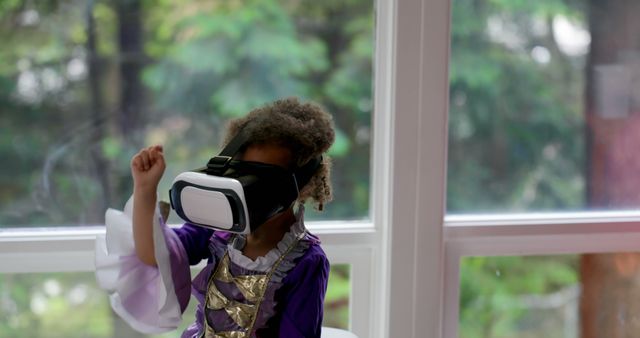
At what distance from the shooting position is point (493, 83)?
67.7 inches

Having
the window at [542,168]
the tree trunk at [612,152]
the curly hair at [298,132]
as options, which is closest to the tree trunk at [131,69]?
the curly hair at [298,132]

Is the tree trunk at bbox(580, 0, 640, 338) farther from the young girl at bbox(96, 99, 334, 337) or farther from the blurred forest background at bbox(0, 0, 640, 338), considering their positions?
the young girl at bbox(96, 99, 334, 337)

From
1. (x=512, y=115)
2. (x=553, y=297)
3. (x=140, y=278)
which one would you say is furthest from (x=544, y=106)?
(x=140, y=278)

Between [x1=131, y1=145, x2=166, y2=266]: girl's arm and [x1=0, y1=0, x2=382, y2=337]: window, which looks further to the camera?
[x1=0, y1=0, x2=382, y2=337]: window

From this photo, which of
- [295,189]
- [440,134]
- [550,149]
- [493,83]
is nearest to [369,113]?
[440,134]

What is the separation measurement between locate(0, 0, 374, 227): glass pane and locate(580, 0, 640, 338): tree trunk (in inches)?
20.5

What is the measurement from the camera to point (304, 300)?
1174 millimetres

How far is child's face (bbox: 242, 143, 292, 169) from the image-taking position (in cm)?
116

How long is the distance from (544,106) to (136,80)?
892 mm

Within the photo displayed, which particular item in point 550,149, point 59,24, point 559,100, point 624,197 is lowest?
point 624,197

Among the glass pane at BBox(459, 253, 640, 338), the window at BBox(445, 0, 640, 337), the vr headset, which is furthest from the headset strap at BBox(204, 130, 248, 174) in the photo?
the glass pane at BBox(459, 253, 640, 338)

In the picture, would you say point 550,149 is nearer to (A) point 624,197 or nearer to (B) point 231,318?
(A) point 624,197

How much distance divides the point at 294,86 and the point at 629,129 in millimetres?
771

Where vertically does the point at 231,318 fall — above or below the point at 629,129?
below
